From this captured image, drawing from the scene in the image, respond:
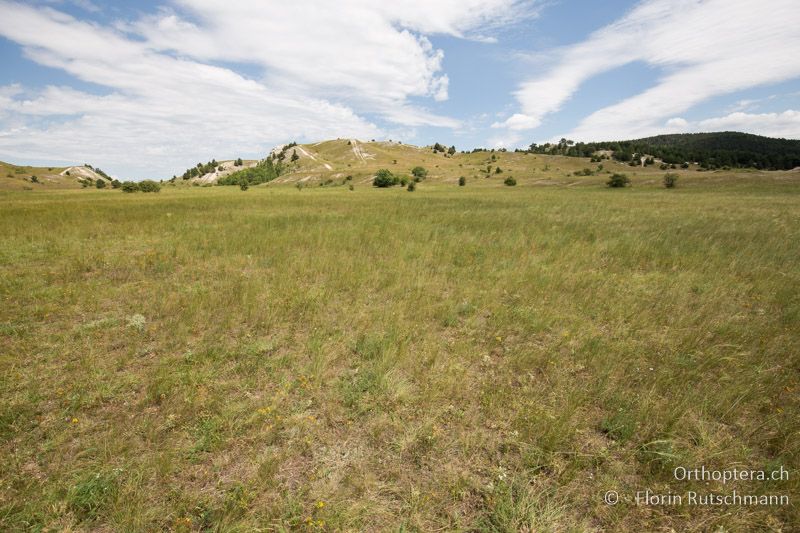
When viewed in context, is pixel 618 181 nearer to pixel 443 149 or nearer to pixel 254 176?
pixel 254 176

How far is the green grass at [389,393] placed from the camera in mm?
3355

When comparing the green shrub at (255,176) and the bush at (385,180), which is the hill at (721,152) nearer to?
the bush at (385,180)

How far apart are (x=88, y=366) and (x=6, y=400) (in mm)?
947

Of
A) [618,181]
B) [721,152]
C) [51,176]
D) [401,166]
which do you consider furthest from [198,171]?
[721,152]

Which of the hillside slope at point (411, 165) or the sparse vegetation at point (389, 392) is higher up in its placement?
the hillside slope at point (411, 165)

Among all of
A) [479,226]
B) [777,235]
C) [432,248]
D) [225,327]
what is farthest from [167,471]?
[777,235]

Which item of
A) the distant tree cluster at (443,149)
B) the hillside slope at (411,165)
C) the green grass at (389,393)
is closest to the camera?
the green grass at (389,393)

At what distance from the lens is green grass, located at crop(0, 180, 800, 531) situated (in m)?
3.36

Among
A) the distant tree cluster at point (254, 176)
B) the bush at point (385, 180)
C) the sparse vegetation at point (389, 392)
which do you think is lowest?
the sparse vegetation at point (389, 392)

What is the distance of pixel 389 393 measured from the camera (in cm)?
500

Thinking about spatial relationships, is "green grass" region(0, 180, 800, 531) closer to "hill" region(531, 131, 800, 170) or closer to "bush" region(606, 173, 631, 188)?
"bush" region(606, 173, 631, 188)

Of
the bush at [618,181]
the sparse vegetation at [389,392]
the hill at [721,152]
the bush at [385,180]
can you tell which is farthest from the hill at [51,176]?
the hill at [721,152]

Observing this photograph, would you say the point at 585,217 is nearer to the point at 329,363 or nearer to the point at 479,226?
the point at 479,226

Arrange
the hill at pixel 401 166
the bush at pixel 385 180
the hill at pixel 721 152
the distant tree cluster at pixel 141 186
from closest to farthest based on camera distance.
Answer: the distant tree cluster at pixel 141 186 < the bush at pixel 385 180 < the hill at pixel 401 166 < the hill at pixel 721 152
